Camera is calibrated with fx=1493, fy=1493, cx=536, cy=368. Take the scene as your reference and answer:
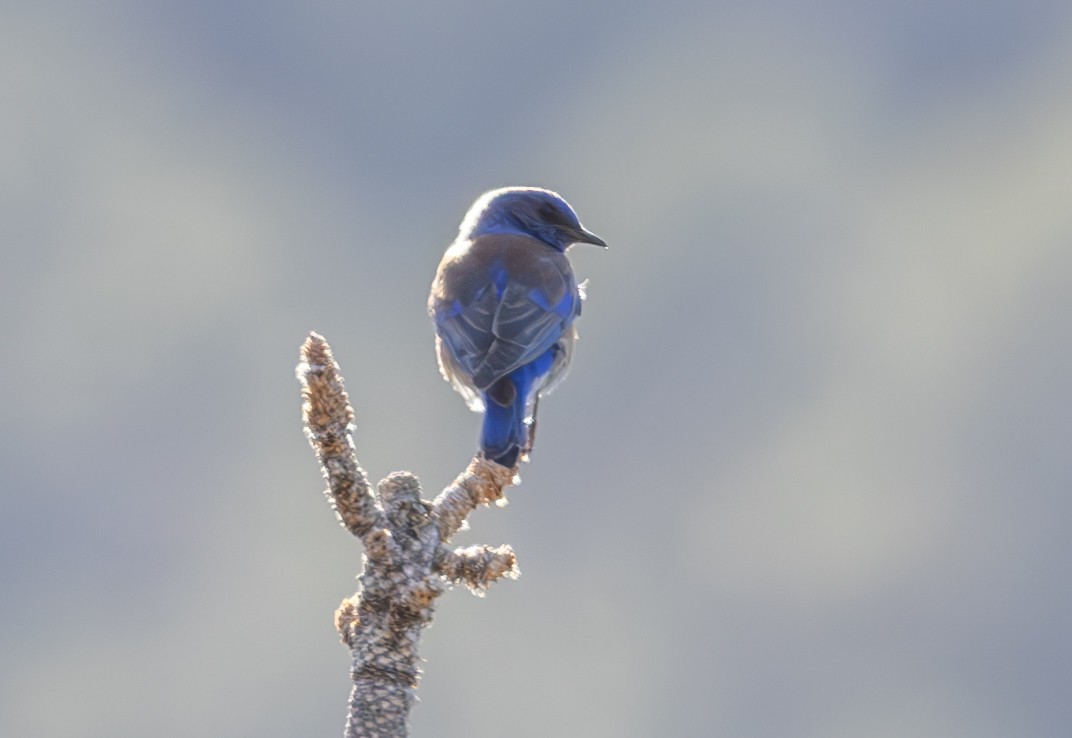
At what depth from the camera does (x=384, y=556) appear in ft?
11.3

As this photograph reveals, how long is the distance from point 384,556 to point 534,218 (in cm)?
704

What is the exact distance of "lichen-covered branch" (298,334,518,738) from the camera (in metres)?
3.21

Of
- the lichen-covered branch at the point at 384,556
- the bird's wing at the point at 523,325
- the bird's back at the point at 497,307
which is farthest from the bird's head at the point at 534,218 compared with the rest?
the lichen-covered branch at the point at 384,556

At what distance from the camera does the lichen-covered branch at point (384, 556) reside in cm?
321

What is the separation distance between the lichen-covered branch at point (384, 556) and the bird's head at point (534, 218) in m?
6.45

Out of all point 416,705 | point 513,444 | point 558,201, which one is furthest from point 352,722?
point 558,201

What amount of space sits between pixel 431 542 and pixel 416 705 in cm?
58

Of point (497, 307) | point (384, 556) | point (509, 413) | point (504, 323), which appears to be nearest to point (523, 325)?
point (504, 323)

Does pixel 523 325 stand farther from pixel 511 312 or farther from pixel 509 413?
pixel 509 413

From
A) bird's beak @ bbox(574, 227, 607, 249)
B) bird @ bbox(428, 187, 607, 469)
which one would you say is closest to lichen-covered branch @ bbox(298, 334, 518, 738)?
bird @ bbox(428, 187, 607, 469)

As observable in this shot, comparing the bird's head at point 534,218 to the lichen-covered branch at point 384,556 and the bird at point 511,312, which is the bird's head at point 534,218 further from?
the lichen-covered branch at point 384,556

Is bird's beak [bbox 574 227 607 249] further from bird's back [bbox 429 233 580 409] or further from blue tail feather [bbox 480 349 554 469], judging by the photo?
blue tail feather [bbox 480 349 554 469]

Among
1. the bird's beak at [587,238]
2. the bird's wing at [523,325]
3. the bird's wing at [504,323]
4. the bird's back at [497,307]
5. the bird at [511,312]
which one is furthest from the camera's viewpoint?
the bird's beak at [587,238]

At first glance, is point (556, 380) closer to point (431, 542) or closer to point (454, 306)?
point (454, 306)
